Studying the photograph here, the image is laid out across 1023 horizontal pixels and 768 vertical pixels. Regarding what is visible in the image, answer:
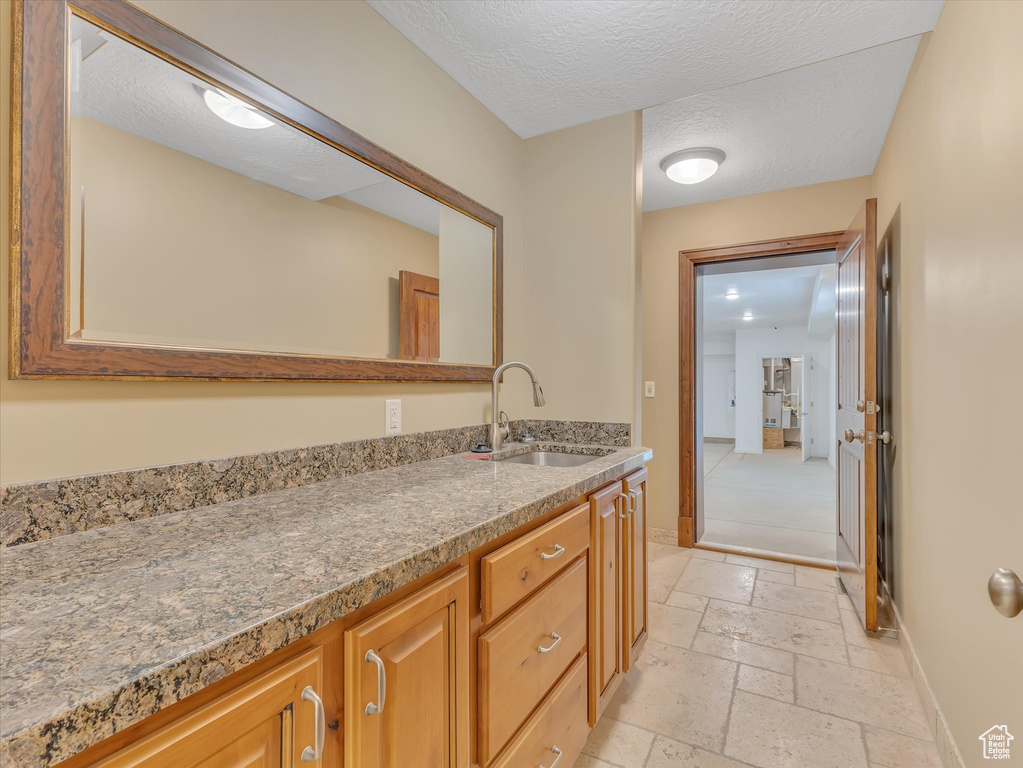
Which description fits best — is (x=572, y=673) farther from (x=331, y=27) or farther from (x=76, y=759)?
(x=331, y=27)

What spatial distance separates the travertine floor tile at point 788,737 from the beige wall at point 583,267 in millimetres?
1153

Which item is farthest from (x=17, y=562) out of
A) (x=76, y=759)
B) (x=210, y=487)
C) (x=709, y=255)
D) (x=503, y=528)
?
(x=709, y=255)

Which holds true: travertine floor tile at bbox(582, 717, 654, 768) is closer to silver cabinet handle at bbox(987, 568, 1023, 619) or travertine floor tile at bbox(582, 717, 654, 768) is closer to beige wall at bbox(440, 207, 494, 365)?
silver cabinet handle at bbox(987, 568, 1023, 619)

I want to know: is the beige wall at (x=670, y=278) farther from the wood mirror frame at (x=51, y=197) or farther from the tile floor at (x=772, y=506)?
the wood mirror frame at (x=51, y=197)

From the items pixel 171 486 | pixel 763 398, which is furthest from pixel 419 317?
pixel 763 398

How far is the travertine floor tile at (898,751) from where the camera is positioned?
149cm

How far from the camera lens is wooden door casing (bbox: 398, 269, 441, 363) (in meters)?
1.69

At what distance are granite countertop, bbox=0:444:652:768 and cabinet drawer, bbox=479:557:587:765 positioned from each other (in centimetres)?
24

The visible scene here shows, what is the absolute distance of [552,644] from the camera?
125 cm

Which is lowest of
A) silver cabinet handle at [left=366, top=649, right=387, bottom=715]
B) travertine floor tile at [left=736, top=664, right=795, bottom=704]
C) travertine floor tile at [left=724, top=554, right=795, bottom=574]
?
travertine floor tile at [left=736, top=664, right=795, bottom=704]

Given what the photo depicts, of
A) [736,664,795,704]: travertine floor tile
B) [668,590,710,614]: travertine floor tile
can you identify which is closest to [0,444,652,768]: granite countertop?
[736,664,795,704]: travertine floor tile

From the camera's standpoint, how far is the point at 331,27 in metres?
1.46

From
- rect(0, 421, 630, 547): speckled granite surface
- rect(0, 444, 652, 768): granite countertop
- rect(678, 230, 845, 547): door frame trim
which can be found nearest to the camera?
rect(0, 444, 652, 768): granite countertop

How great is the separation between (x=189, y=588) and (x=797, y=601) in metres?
2.87
